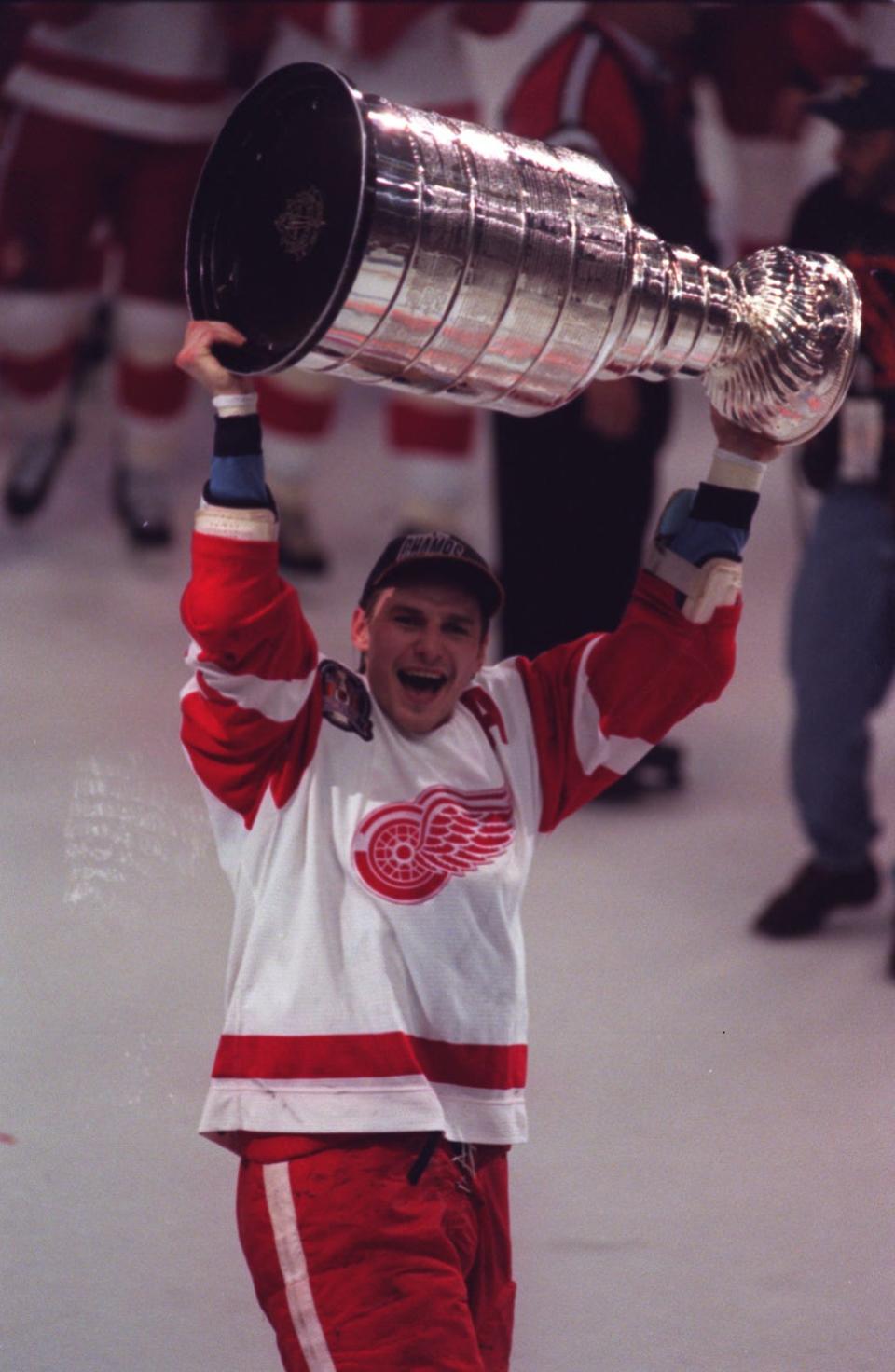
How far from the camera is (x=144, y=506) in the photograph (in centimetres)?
388

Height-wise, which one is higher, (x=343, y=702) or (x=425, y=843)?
(x=343, y=702)

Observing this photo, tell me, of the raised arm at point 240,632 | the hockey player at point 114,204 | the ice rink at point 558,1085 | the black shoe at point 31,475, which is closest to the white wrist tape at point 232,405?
the raised arm at point 240,632

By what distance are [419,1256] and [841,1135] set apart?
995mm

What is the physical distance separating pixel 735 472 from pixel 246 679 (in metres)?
0.45

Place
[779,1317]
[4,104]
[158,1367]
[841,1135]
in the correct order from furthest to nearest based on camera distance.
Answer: [4,104], [841,1135], [779,1317], [158,1367]

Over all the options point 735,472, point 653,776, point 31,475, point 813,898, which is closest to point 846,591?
point 813,898

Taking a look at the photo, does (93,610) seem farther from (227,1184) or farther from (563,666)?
(563,666)

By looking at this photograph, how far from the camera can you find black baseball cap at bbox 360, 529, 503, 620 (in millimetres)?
1724

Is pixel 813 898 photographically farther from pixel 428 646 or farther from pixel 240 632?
pixel 240 632

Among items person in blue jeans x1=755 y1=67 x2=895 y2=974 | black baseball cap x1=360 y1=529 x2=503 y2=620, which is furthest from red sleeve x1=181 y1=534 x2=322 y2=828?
person in blue jeans x1=755 y1=67 x2=895 y2=974

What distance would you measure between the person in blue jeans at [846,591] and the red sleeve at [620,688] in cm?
80

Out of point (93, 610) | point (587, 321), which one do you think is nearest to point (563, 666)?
point (587, 321)

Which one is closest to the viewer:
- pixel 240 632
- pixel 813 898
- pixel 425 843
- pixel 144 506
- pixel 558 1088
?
pixel 240 632

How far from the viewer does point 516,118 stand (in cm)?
299
